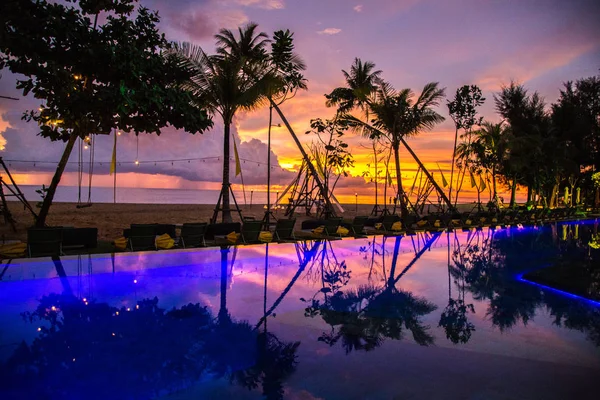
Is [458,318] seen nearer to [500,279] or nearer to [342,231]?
[500,279]

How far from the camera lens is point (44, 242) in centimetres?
1048

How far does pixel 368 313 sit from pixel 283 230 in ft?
28.9

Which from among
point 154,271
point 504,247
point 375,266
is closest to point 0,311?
point 154,271

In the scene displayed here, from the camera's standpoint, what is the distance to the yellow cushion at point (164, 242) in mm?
12297

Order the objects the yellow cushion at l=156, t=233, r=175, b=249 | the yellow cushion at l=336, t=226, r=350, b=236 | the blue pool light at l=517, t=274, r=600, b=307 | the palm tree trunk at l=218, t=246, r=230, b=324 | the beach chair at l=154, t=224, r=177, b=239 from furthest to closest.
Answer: the yellow cushion at l=336, t=226, r=350, b=236 → the beach chair at l=154, t=224, r=177, b=239 → the yellow cushion at l=156, t=233, r=175, b=249 → the blue pool light at l=517, t=274, r=600, b=307 → the palm tree trunk at l=218, t=246, r=230, b=324

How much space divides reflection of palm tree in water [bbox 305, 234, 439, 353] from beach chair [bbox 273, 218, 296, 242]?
606cm

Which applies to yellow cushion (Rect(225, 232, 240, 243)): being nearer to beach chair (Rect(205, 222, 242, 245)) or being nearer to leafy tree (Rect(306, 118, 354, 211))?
beach chair (Rect(205, 222, 242, 245))

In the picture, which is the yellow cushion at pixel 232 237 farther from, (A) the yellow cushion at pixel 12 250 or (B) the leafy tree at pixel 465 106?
(B) the leafy tree at pixel 465 106

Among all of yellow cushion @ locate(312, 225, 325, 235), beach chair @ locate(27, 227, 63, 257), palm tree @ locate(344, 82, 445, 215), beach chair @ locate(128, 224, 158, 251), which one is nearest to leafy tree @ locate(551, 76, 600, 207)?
palm tree @ locate(344, 82, 445, 215)

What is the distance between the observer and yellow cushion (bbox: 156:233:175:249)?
12.3m

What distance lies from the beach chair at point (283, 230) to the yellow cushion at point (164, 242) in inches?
162

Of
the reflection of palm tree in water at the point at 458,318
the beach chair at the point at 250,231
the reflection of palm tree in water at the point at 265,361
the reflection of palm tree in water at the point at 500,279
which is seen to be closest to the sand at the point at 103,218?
the beach chair at the point at 250,231

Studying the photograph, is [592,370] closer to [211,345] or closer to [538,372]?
[538,372]

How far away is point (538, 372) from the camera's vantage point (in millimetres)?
4566
